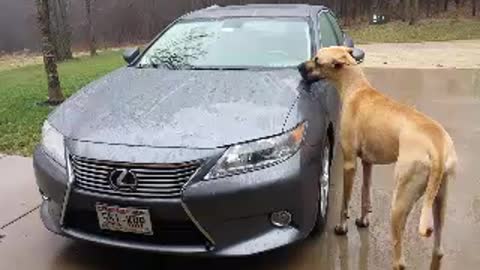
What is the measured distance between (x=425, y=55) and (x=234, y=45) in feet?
36.4

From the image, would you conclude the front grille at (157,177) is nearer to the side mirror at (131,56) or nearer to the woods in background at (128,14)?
the side mirror at (131,56)

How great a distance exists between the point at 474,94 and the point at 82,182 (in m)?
6.83

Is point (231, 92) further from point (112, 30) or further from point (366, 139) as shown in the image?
point (112, 30)

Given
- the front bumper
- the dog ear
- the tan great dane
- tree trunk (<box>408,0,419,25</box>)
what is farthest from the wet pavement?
tree trunk (<box>408,0,419,25</box>)

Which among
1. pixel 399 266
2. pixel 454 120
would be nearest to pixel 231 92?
pixel 399 266

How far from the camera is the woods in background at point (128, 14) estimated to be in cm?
2564

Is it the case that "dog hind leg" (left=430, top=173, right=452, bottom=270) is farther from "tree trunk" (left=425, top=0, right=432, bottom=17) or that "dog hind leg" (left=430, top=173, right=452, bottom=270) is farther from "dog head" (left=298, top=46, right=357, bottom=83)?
"tree trunk" (left=425, top=0, right=432, bottom=17)

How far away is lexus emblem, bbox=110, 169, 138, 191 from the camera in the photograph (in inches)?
117

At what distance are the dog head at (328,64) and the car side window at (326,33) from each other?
795mm

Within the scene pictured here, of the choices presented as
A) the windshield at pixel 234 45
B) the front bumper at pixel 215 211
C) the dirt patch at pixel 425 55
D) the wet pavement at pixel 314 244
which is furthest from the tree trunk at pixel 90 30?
the front bumper at pixel 215 211

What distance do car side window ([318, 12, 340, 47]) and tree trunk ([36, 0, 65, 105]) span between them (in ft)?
15.6

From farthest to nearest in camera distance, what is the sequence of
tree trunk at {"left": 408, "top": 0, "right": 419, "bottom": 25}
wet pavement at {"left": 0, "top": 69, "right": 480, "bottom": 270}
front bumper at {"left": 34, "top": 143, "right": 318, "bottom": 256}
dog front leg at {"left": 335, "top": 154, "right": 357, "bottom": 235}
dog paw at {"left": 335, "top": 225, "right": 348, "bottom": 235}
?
1. tree trunk at {"left": 408, "top": 0, "right": 419, "bottom": 25}
2. dog paw at {"left": 335, "top": 225, "right": 348, "bottom": 235}
3. dog front leg at {"left": 335, "top": 154, "right": 357, "bottom": 235}
4. wet pavement at {"left": 0, "top": 69, "right": 480, "bottom": 270}
5. front bumper at {"left": 34, "top": 143, "right": 318, "bottom": 256}

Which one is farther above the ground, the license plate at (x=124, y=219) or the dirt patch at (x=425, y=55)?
the license plate at (x=124, y=219)

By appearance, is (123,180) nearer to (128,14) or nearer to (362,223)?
(362,223)
